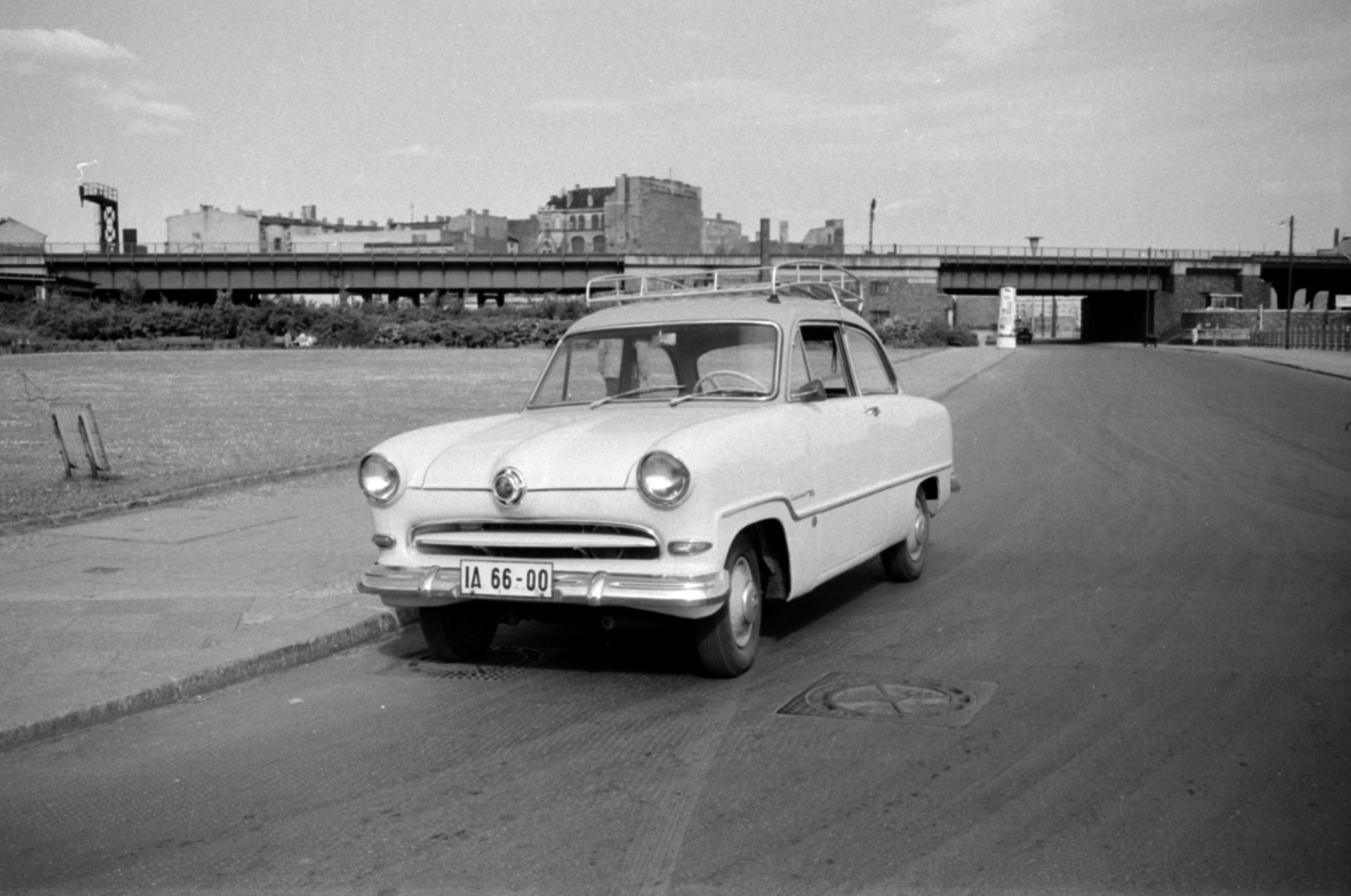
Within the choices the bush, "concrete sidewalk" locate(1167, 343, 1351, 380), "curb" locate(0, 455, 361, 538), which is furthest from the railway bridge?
"curb" locate(0, 455, 361, 538)

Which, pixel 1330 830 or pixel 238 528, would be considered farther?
pixel 238 528

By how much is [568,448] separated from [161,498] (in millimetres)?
6777

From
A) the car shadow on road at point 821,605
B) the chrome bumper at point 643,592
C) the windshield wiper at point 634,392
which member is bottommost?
the car shadow on road at point 821,605

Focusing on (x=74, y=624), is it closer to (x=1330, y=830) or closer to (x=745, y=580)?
(x=745, y=580)

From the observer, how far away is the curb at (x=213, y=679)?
5.25 m

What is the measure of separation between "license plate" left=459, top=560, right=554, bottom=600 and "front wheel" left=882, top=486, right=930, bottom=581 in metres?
3.13

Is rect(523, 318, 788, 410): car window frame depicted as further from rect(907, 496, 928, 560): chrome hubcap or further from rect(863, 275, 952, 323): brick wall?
rect(863, 275, 952, 323): brick wall

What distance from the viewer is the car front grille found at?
5.60 m

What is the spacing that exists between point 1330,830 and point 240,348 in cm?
5881

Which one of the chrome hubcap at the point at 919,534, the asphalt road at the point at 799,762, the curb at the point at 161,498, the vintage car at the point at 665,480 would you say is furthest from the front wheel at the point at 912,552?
the curb at the point at 161,498

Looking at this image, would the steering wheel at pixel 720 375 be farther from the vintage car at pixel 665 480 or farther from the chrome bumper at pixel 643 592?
the chrome bumper at pixel 643 592

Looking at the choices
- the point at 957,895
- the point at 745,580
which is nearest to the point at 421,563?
the point at 745,580

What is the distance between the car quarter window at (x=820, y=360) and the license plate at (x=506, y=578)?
6.17ft

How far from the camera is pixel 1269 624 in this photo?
6801mm
